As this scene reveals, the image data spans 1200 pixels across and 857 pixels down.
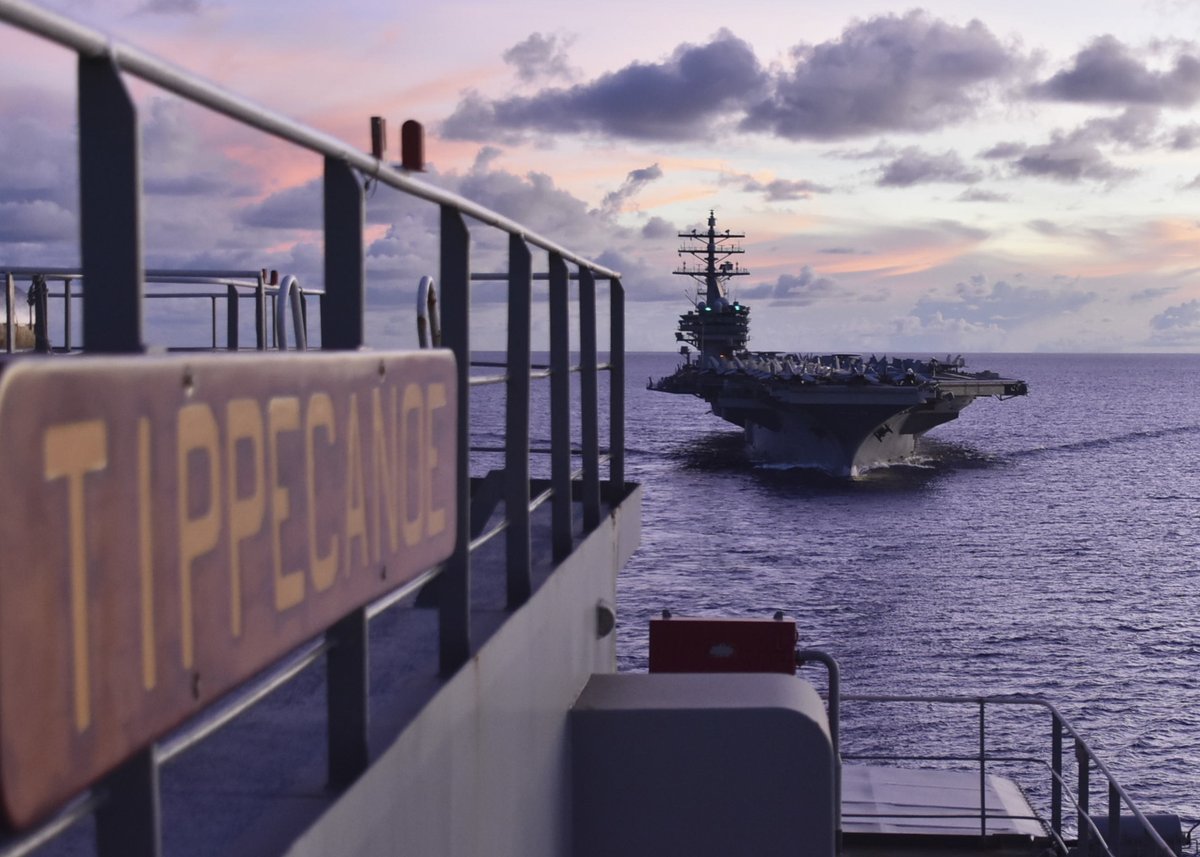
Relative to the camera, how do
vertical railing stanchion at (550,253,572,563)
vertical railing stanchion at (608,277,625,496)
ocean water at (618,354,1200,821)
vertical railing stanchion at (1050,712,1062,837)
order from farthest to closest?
ocean water at (618,354,1200,821) < vertical railing stanchion at (1050,712,1062,837) < vertical railing stanchion at (608,277,625,496) < vertical railing stanchion at (550,253,572,563)

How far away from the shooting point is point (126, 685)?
1528 mm

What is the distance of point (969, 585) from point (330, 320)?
1917 inches

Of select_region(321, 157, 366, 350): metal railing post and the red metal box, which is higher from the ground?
select_region(321, 157, 366, 350): metal railing post

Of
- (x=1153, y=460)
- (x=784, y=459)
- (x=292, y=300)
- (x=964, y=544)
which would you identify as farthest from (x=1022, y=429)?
(x=292, y=300)

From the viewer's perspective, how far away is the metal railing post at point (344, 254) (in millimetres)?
2572

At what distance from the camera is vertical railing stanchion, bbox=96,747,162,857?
1.67m

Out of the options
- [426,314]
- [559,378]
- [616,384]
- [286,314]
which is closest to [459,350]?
[426,314]

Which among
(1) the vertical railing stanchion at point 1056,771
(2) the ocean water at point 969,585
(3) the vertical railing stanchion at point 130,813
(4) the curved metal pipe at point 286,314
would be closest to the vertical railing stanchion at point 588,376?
(4) the curved metal pipe at point 286,314

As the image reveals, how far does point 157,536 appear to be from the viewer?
5.21ft

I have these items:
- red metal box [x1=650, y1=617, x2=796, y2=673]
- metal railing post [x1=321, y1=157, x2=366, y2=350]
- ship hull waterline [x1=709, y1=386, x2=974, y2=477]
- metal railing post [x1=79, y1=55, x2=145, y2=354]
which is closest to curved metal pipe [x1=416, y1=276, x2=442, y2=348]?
metal railing post [x1=321, y1=157, x2=366, y2=350]

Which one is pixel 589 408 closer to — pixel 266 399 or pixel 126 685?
pixel 266 399

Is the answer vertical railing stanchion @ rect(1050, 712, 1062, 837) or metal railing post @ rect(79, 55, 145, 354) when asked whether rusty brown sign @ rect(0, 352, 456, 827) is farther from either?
vertical railing stanchion @ rect(1050, 712, 1062, 837)

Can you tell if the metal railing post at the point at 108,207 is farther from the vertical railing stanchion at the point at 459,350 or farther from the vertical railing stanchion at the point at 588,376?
the vertical railing stanchion at the point at 588,376

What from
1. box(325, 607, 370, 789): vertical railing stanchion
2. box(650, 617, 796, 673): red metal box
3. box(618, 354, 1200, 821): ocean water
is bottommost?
box(618, 354, 1200, 821): ocean water
